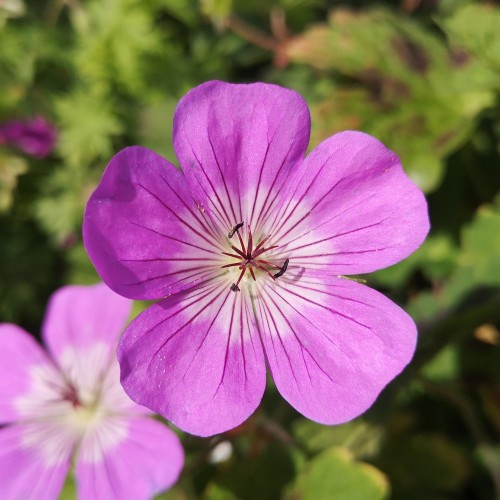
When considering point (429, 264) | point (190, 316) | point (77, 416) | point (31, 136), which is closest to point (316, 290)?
point (190, 316)

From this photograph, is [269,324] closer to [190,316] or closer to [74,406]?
[190,316]

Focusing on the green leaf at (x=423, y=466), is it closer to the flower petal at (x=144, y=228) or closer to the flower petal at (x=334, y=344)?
the flower petal at (x=334, y=344)

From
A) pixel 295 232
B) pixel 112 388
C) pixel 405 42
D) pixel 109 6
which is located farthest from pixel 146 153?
pixel 109 6

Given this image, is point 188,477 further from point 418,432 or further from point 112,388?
point 418,432

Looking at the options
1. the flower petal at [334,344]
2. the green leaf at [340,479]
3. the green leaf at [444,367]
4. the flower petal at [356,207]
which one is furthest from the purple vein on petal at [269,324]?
the green leaf at [444,367]

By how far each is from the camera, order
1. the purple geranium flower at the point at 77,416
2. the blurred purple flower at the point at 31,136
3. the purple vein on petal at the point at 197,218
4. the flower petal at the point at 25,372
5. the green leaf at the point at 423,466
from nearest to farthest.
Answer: the purple vein on petal at the point at 197,218 → the purple geranium flower at the point at 77,416 → the flower petal at the point at 25,372 → the green leaf at the point at 423,466 → the blurred purple flower at the point at 31,136

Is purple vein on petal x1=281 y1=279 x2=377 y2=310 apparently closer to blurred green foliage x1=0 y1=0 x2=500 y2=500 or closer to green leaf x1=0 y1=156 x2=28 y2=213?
blurred green foliage x1=0 y1=0 x2=500 y2=500
